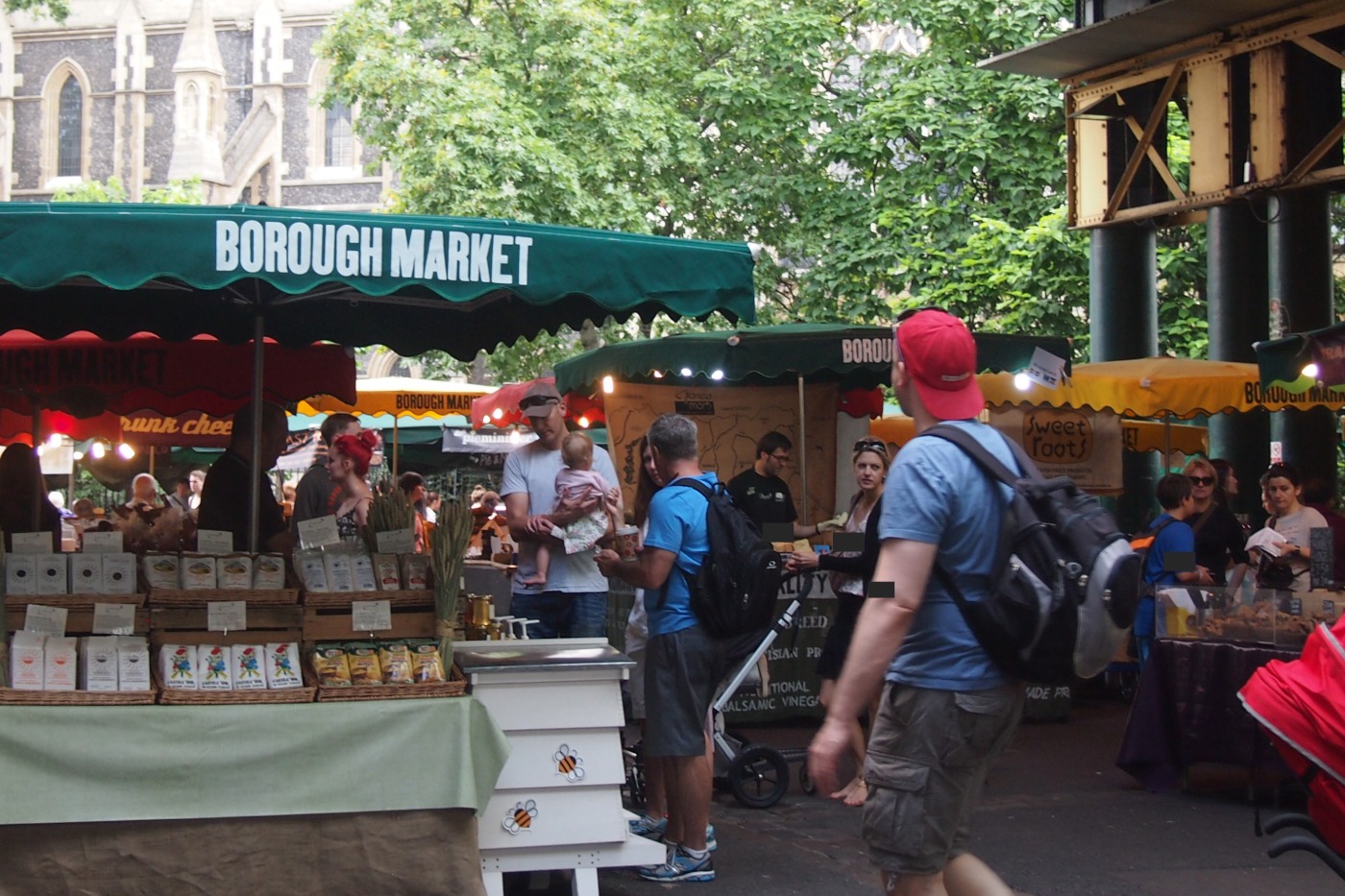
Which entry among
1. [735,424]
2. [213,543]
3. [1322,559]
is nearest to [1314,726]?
[213,543]

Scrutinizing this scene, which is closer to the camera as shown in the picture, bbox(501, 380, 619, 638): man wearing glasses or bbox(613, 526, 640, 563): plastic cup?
bbox(613, 526, 640, 563): plastic cup

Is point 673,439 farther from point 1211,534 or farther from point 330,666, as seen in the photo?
point 1211,534

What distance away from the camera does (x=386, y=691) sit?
5.68m

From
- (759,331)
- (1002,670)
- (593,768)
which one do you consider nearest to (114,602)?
(593,768)

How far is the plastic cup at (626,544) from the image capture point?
7334 mm

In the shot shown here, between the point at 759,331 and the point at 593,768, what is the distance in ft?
15.9

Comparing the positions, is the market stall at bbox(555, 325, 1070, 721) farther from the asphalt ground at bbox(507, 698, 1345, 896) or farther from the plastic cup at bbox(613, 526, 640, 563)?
the plastic cup at bbox(613, 526, 640, 563)

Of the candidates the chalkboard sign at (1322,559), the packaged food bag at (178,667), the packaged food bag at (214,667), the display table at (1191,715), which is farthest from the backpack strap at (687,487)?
the chalkboard sign at (1322,559)

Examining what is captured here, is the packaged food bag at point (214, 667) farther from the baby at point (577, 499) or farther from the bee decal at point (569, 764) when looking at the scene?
the baby at point (577, 499)

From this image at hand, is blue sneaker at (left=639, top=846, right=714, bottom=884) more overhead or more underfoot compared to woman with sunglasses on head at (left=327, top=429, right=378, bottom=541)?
more underfoot

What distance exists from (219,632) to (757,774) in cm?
337

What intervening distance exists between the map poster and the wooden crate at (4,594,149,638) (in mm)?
6587

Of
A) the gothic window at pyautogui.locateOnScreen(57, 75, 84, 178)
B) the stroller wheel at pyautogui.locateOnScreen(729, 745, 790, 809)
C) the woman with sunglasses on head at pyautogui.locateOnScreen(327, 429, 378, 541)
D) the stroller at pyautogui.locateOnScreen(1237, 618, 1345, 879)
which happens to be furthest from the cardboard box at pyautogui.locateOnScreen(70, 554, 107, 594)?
the gothic window at pyautogui.locateOnScreen(57, 75, 84, 178)

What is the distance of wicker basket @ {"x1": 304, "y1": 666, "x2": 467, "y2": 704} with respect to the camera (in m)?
5.66
